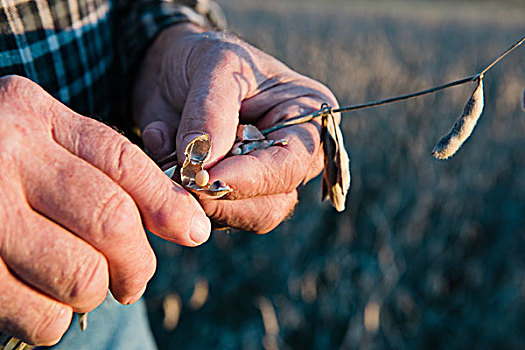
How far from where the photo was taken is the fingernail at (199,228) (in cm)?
72

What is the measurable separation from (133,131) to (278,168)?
657 mm

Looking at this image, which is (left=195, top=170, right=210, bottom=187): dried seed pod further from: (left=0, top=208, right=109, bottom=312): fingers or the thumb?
(left=0, top=208, right=109, bottom=312): fingers

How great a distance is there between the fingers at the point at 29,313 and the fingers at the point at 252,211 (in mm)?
310

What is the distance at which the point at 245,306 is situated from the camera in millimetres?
2041

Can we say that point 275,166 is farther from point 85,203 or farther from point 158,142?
point 85,203

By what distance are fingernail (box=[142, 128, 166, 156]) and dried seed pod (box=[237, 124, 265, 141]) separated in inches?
7.1

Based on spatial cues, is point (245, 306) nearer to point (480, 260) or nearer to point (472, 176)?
point (480, 260)

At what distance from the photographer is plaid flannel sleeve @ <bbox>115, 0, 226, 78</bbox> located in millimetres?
1252

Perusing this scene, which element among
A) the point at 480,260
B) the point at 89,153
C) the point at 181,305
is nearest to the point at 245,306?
the point at 181,305

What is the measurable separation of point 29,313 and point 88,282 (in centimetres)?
9

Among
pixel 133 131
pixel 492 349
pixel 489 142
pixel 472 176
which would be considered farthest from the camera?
pixel 489 142

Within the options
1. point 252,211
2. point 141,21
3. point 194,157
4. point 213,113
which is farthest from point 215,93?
point 141,21

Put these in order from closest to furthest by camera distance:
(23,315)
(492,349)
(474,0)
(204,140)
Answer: (23,315) < (204,140) < (492,349) < (474,0)

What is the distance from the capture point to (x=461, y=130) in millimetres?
775
